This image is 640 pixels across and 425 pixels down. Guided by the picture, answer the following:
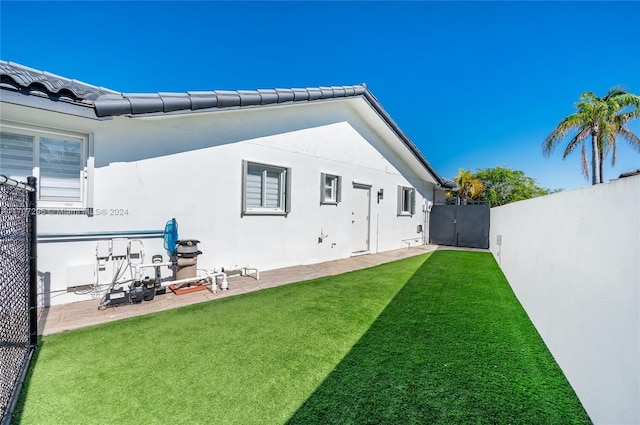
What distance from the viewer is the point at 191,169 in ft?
18.5

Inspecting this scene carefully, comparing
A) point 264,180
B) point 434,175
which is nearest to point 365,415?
point 264,180

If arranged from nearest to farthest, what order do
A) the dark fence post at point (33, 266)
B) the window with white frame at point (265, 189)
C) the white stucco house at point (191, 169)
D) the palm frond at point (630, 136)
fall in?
the dark fence post at point (33, 266) → the white stucco house at point (191, 169) → the window with white frame at point (265, 189) → the palm frond at point (630, 136)

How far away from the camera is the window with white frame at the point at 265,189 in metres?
6.72

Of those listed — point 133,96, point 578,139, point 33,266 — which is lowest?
point 33,266

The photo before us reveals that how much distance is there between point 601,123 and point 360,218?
57.4 ft

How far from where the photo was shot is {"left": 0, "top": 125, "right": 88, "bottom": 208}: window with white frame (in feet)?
13.3

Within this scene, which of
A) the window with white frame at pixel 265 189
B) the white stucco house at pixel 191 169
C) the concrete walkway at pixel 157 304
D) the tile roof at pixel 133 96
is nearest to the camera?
the tile roof at pixel 133 96

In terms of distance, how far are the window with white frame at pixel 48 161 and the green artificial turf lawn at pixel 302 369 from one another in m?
2.36

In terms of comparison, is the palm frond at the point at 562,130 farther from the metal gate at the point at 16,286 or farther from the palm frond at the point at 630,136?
the metal gate at the point at 16,286

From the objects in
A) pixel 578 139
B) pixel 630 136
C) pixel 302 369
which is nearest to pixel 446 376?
pixel 302 369

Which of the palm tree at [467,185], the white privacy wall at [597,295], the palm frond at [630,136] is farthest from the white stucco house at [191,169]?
the palm frond at [630,136]

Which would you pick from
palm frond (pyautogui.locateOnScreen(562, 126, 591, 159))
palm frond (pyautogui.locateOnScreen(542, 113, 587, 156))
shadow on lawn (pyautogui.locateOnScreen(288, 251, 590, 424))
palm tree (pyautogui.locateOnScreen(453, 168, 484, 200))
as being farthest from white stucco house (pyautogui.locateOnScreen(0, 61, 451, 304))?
palm tree (pyautogui.locateOnScreen(453, 168, 484, 200))

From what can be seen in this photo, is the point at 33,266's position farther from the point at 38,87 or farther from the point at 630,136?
the point at 630,136

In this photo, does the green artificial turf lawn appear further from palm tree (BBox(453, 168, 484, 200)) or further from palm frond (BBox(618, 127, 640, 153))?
palm tree (BBox(453, 168, 484, 200))
